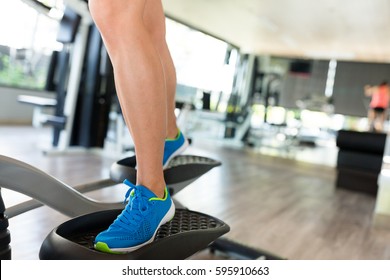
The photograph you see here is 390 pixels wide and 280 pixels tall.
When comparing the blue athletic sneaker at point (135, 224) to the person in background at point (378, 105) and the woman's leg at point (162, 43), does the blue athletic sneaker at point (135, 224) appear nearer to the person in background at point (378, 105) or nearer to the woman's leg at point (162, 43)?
the woman's leg at point (162, 43)

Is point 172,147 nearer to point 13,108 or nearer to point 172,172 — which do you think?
point 172,172

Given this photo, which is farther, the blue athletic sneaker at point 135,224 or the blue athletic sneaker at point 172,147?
the blue athletic sneaker at point 172,147

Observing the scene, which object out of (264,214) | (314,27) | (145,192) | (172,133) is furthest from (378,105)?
(145,192)

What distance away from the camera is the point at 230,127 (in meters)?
5.75

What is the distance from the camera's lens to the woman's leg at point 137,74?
70 centimetres

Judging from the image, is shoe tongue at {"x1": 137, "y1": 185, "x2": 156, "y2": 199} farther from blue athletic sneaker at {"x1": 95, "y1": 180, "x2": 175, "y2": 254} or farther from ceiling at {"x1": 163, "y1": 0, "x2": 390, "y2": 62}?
ceiling at {"x1": 163, "y1": 0, "x2": 390, "y2": 62}

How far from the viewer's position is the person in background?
16.2 ft

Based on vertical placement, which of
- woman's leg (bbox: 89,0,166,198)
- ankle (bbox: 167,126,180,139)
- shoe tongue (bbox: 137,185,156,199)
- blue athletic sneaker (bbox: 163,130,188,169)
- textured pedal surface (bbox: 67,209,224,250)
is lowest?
textured pedal surface (bbox: 67,209,224,250)

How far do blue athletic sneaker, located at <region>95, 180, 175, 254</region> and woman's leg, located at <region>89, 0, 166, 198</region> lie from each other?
4 cm

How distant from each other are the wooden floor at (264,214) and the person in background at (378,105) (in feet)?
6.08

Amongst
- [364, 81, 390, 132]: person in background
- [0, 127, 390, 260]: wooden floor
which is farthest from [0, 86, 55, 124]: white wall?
[364, 81, 390, 132]: person in background

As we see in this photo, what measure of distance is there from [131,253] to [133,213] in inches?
3.0

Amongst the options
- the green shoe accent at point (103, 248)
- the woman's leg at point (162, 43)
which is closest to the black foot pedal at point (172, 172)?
the woman's leg at point (162, 43)
